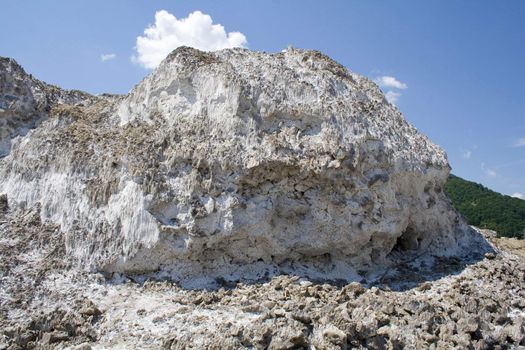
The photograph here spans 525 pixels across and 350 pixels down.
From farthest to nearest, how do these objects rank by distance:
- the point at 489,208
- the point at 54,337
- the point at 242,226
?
the point at 489,208 → the point at 242,226 → the point at 54,337

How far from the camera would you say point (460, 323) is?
448 inches

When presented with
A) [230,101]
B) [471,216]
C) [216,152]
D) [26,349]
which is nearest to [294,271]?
[216,152]

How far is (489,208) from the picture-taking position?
5450cm

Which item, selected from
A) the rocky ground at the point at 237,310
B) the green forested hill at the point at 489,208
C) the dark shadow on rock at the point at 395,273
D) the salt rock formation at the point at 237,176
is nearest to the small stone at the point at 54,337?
the rocky ground at the point at 237,310

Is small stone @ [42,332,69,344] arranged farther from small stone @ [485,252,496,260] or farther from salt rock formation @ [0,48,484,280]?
small stone @ [485,252,496,260]

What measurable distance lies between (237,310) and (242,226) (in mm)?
2963

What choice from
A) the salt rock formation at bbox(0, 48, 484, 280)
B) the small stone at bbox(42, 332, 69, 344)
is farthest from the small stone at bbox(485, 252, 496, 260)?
the small stone at bbox(42, 332, 69, 344)

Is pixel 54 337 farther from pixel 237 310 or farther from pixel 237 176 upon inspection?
pixel 237 176

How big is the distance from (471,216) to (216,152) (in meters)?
45.6

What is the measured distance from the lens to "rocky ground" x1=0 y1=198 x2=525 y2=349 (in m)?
10.2

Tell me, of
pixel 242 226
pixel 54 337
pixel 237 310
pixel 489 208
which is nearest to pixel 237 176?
pixel 242 226

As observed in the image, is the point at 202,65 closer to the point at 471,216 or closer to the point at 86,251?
the point at 86,251

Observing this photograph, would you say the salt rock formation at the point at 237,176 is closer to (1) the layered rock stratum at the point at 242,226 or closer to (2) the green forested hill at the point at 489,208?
(1) the layered rock stratum at the point at 242,226

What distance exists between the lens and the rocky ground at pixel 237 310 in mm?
10250
